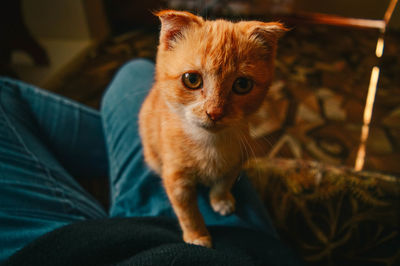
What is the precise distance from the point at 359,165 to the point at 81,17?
2.51 meters

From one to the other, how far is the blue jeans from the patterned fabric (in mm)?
108

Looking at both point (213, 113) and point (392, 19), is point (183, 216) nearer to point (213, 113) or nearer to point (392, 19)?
point (213, 113)

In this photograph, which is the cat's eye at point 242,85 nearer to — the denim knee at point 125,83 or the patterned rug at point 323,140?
the patterned rug at point 323,140

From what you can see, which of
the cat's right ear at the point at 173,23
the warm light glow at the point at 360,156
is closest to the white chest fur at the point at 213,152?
the cat's right ear at the point at 173,23

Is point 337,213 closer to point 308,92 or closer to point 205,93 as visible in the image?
point 205,93

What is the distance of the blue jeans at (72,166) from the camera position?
1.86 ft

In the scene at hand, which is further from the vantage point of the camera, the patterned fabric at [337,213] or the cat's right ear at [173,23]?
the patterned fabric at [337,213]

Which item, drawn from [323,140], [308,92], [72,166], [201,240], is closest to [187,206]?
Result: [201,240]

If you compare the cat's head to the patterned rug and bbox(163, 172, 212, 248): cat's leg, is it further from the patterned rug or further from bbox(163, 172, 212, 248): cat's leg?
the patterned rug

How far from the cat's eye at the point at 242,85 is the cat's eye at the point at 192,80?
0.07 metres

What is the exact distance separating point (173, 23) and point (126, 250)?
1.55 ft

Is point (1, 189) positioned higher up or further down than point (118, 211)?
higher up

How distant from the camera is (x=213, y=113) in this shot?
0.48 m

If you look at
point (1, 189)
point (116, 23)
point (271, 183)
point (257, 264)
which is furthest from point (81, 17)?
point (257, 264)
